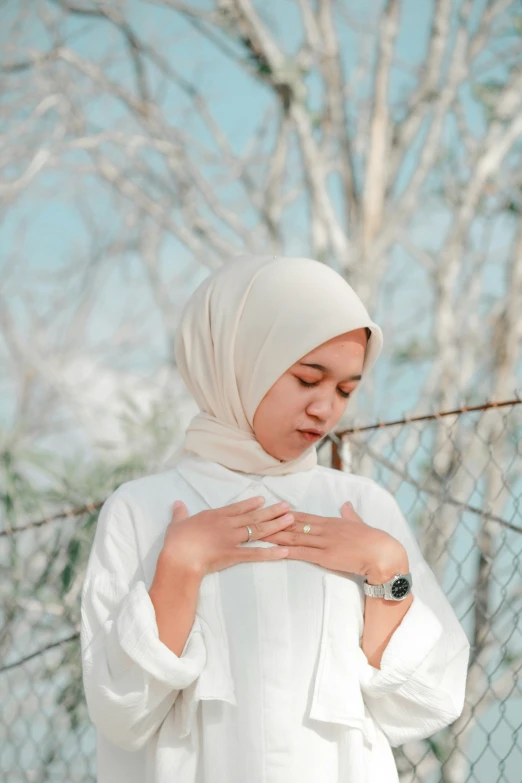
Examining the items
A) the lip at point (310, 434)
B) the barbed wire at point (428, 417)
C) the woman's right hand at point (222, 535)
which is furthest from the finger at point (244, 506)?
the barbed wire at point (428, 417)

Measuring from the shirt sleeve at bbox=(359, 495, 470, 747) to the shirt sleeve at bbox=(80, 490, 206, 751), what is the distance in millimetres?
233

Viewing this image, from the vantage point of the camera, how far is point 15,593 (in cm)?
357

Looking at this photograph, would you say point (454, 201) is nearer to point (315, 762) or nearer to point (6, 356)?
point (6, 356)

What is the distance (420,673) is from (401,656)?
5 cm

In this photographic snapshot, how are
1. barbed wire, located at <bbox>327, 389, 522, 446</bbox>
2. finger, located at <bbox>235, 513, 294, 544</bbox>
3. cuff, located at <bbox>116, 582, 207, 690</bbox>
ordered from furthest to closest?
1. barbed wire, located at <bbox>327, 389, 522, 446</bbox>
2. finger, located at <bbox>235, 513, 294, 544</bbox>
3. cuff, located at <bbox>116, 582, 207, 690</bbox>

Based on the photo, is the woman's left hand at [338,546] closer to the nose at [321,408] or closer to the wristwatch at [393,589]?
the wristwatch at [393,589]

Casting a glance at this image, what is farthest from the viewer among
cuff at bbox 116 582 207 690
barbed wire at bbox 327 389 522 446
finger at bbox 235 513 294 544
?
barbed wire at bbox 327 389 522 446

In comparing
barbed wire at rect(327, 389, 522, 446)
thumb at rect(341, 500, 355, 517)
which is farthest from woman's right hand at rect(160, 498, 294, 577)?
barbed wire at rect(327, 389, 522, 446)

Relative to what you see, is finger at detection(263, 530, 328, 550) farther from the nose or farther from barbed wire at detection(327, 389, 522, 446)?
barbed wire at detection(327, 389, 522, 446)

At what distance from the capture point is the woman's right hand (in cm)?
129

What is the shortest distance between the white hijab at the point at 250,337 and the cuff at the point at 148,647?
242mm

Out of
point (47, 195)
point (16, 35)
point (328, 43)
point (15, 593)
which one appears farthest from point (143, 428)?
point (47, 195)

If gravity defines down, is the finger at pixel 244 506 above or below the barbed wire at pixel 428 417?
above

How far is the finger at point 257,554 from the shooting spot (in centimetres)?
132
